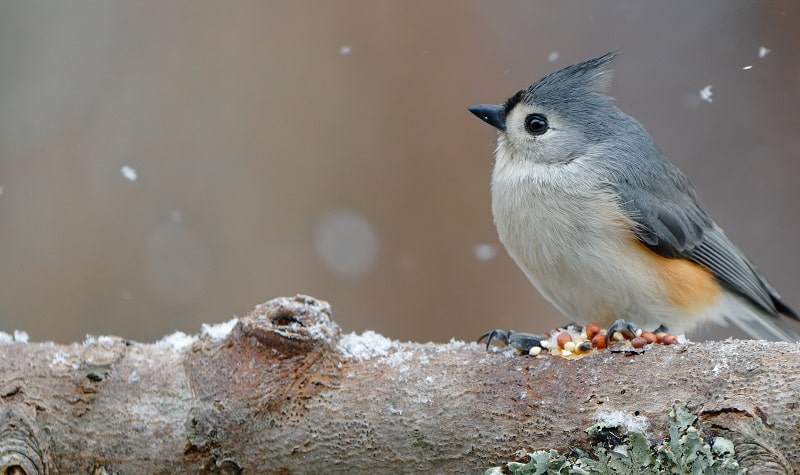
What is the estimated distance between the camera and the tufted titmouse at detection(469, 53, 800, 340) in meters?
2.34

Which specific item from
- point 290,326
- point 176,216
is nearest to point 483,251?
point 176,216

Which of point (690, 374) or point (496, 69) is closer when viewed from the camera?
point (690, 374)

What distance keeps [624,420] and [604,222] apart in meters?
0.88

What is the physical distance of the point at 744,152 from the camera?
421 cm

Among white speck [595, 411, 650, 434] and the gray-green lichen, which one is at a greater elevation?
white speck [595, 411, 650, 434]

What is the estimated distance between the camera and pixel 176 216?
412cm

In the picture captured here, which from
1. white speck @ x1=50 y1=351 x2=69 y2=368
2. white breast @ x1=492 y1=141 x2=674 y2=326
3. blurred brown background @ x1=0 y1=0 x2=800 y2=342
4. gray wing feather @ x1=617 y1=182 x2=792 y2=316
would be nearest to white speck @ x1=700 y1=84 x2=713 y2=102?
blurred brown background @ x1=0 y1=0 x2=800 y2=342

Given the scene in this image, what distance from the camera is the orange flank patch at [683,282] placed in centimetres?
239

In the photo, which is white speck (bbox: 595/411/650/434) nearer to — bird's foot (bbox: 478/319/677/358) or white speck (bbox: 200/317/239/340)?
bird's foot (bbox: 478/319/677/358)

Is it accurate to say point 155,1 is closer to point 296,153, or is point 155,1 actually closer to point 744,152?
point 296,153

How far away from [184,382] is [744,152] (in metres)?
3.37

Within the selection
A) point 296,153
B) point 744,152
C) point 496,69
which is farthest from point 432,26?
point 744,152

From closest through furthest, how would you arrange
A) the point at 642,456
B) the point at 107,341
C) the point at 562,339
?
the point at 642,456 → the point at 562,339 → the point at 107,341

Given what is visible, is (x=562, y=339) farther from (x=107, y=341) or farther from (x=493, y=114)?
(x=107, y=341)
